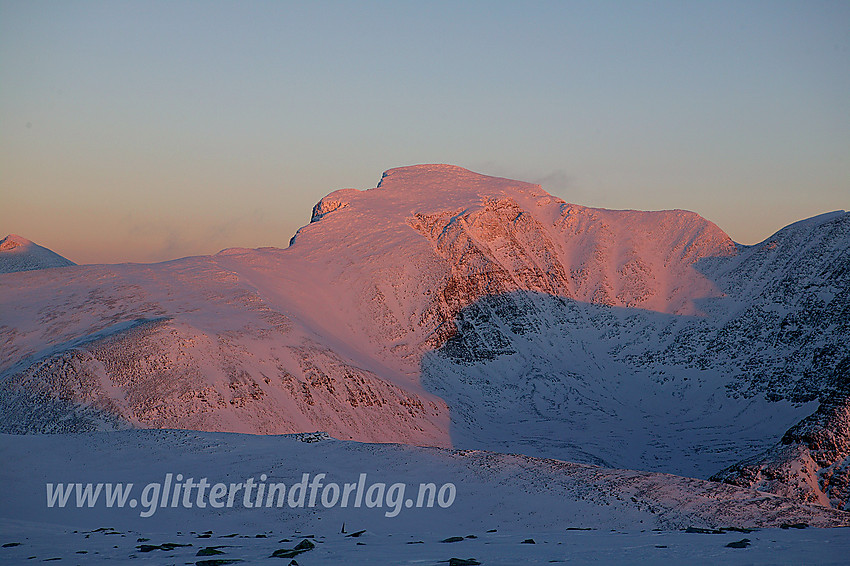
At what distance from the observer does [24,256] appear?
610ft

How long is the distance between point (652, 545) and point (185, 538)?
58.0 feet

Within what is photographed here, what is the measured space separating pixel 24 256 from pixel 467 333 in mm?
123003

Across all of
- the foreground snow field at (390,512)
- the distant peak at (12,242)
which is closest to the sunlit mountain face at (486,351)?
the foreground snow field at (390,512)

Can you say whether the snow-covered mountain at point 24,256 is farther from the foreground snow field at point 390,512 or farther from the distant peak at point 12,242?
Result: the foreground snow field at point 390,512

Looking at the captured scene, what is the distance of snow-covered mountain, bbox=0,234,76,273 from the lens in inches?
7111

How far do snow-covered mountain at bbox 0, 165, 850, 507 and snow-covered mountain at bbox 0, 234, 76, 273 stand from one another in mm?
66588

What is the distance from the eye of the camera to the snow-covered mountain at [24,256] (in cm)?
18062

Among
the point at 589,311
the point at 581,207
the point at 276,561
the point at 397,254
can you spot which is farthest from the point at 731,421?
the point at 276,561

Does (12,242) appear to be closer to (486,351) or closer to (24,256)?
(24,256)

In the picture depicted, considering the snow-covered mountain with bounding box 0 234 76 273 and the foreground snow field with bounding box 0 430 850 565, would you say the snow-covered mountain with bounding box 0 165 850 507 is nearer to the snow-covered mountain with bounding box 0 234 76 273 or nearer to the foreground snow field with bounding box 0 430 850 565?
the foreground snow field with bounding box 0 430 850 565

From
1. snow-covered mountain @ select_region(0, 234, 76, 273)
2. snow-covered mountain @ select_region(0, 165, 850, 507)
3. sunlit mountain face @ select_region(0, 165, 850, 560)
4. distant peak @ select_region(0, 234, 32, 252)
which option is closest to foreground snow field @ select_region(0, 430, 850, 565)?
sunlit mountain face @ select_region(0, 165, 850, 560)

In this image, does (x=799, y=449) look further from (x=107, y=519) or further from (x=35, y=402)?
(x=35, y=402)

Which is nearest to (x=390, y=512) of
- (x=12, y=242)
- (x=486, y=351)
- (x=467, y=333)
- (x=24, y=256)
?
(x=486, y=351)

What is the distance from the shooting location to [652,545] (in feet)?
67.8
